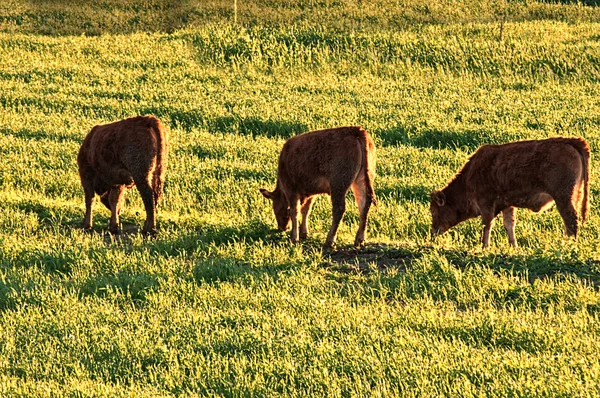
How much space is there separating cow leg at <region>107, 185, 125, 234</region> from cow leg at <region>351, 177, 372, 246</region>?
367 centimetres

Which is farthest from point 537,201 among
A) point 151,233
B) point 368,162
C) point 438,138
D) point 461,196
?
point 438,138

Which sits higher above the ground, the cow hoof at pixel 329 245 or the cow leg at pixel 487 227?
the cow leg at pixel 487 227

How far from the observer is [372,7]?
39.2 metres

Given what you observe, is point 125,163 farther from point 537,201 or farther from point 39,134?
point 39,134

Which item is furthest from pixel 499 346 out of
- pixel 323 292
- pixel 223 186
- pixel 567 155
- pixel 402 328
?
pixel 223 186

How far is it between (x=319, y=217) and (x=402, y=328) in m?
6.02

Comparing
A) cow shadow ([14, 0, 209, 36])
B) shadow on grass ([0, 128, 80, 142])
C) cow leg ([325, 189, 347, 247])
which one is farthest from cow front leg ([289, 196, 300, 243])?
cow shadow ([14, 0, 209, 36])

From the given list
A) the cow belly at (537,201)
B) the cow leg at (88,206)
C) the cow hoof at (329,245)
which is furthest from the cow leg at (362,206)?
the cow leg at (88,206)

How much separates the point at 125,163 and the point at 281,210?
237cm

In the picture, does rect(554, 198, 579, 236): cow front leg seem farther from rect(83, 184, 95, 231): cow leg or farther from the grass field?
rect(83, 184, 95, 231): cow leg

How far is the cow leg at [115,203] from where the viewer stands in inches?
584

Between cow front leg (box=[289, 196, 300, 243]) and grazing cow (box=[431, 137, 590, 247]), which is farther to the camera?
cow front leg (box=[289, 196, 300, 243])

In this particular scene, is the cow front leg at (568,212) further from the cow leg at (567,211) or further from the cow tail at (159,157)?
the cow tail at (159,157)

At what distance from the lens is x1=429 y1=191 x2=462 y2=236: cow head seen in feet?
47.1
